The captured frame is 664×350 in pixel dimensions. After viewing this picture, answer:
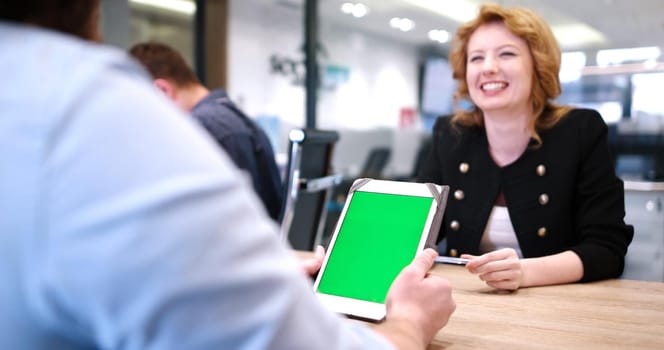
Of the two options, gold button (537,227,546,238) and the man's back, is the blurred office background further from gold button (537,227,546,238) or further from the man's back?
gold button (537,227,546,238)

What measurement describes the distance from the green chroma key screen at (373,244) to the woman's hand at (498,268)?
199 millimetres

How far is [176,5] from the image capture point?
223 inches

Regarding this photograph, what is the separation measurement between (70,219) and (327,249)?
0.75m

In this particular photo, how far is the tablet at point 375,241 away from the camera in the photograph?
985mm

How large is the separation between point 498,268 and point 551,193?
48cm

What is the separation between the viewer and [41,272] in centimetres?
38

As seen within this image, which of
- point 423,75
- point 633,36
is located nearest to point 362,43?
point 423,75

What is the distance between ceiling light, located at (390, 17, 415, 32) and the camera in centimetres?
499

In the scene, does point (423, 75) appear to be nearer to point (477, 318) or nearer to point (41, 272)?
point (477, 318)

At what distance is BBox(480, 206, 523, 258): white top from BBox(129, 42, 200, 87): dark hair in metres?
1.57

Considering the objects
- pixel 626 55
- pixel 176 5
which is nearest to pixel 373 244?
pixel 626 55

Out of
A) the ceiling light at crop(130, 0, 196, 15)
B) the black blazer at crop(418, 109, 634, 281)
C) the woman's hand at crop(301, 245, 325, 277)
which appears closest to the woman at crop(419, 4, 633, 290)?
the black blazer at crop(418, 109, 634, 281)

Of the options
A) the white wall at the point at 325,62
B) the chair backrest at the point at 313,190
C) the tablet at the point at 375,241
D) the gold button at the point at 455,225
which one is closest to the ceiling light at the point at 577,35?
the white wall at the point at 325,62

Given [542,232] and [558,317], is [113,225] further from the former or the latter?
[542,232]
